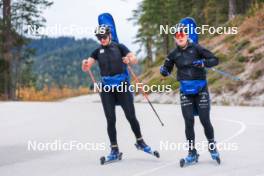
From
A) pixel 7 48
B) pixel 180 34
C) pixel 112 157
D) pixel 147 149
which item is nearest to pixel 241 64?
pixel 7 48

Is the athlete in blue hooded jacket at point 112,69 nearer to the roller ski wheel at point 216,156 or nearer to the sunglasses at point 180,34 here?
the sunglasses at point 180,34

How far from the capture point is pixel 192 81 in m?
7.91

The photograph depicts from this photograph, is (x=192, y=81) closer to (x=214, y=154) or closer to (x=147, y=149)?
(x=214, y=154)

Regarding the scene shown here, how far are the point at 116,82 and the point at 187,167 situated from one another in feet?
5.04

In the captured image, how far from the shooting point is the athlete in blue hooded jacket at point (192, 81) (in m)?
7.92

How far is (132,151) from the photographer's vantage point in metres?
9.82

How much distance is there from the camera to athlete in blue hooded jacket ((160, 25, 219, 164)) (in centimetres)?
792

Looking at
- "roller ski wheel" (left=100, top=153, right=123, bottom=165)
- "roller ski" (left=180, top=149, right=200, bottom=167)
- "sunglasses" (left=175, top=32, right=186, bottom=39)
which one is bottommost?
"roller ski wheel" (left=100, top=153, right=123, bottom=165)

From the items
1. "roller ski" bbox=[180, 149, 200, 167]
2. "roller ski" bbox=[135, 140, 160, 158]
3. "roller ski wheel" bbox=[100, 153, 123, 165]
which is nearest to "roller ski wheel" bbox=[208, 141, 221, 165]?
"roller ski" bbox=[180, 149, 200, 167]

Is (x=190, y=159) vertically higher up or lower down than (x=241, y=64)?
lower down

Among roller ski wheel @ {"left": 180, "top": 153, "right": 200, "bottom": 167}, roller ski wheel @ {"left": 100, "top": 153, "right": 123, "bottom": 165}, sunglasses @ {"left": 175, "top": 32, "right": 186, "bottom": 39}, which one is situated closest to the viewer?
roller ski wheel @ {"left": 180, "top": 153, "right": 200, "bottom": 167}

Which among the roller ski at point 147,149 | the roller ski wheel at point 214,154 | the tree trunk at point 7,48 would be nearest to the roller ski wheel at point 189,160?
the roller ski wheel at point 214,154

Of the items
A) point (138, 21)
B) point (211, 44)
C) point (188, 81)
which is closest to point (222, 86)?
point (211, 44)

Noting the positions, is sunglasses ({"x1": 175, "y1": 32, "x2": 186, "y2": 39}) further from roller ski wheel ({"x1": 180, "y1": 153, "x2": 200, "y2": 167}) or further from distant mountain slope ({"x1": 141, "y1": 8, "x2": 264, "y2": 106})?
distant mountain slope ({"x1": 141, "y1": 8, "x2": 264, "y2": 106})
